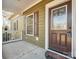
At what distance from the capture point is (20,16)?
652 cm

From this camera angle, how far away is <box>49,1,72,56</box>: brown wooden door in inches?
111

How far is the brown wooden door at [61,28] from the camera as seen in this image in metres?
2.82

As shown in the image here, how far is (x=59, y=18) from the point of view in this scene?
10.7ft

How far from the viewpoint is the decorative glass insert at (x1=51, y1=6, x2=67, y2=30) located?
3.01m

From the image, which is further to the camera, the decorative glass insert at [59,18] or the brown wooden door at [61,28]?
the decorative glass insert at [59,18]

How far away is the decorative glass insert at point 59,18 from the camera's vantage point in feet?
9.87

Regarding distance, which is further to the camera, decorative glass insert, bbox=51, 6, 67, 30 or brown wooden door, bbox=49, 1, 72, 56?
decorative glass insert, bbox=51, 6, 67, 30

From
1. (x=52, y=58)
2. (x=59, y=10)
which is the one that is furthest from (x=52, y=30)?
(x=52, y=58)

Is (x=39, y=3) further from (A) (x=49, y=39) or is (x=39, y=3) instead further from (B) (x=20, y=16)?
(B) (x=20, y=16)

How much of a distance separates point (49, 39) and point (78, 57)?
84.7 inches

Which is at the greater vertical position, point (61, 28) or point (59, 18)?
point (59, 18)

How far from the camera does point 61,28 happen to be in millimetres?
3141

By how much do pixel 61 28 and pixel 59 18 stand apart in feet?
1.24

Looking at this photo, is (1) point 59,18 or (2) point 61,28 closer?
(2) point 61,28
